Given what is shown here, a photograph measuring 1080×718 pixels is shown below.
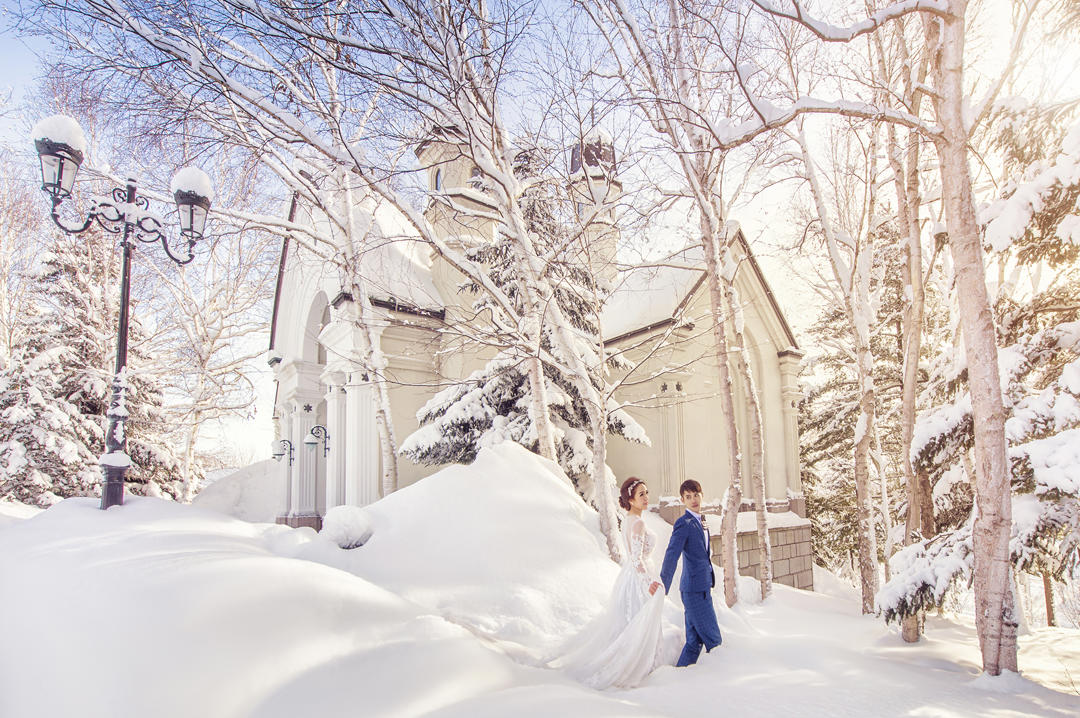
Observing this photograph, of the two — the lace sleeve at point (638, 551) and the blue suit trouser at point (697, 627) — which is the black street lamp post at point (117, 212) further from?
the blue suit trouser at point (697, 627)

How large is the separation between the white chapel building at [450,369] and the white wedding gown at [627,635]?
602 cm

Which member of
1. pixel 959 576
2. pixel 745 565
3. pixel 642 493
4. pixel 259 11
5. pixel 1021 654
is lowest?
pixel 745 565

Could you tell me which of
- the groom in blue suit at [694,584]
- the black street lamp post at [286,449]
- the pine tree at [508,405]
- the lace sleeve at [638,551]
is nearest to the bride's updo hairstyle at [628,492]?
the lace sleeve at [638,551]

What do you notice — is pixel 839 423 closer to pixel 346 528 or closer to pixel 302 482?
pixel 302 482

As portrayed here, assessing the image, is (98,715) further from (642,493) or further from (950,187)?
(950,187)

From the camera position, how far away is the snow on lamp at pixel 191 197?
6793 mm

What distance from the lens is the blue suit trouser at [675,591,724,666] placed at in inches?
186

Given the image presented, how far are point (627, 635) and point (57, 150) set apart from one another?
7474 mm

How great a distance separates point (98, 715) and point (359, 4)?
6090mm

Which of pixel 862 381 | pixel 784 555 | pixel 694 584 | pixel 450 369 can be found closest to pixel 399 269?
pixel 450 369

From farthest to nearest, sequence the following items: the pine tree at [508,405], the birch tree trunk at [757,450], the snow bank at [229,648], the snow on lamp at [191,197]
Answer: the pine tree at [508,405], the birch tree trunk at [757,450], the snow on lamp at [191,197], the snow bank at [229,648]

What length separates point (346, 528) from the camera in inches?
228

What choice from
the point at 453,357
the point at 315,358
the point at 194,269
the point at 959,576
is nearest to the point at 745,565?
the point at 453,357

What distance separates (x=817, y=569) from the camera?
19.7 meters
